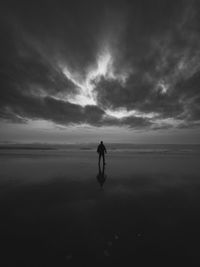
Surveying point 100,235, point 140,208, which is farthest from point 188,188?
point 100,235

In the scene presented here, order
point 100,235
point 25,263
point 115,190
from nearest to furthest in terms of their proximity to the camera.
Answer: point 25,263
point 100,235
point 115,190

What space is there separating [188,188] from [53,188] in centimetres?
727

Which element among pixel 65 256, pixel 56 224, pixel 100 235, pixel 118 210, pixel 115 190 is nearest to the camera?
pixel 65 256

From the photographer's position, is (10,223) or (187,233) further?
(10,223)

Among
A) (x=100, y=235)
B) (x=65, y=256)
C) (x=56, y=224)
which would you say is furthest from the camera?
(x=56, y=224)

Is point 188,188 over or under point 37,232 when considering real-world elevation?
over

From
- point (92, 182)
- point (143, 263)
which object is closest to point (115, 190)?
point (92, 182)

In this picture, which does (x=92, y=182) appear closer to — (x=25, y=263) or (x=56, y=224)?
(x=56, y=224)

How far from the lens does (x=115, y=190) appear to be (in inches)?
300

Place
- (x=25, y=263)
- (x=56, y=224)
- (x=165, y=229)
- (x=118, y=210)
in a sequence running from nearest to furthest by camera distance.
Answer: (x=25, y=263) → (x=165, y=229) → (x=56, y=224) → (x=118, y=210)

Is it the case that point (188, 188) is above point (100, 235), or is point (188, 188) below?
above

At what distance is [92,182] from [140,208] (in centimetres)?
411

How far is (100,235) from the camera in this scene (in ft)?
13.0

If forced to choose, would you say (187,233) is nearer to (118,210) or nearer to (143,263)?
(143,263)
